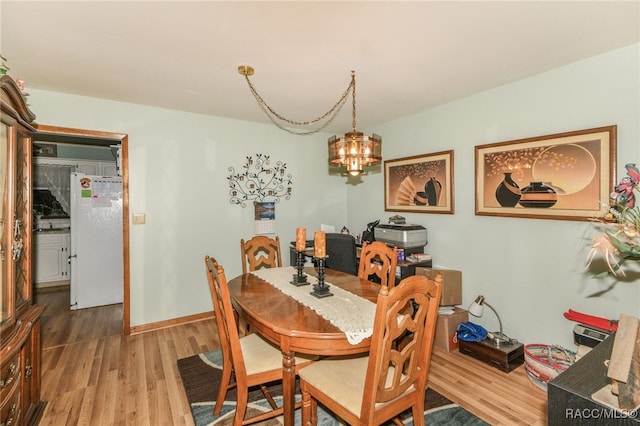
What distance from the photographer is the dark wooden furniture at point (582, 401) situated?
30.7 inches

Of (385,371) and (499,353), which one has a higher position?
(385,371)

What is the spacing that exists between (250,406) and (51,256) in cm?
467

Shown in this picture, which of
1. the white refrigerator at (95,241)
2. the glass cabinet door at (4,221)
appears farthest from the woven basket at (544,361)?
the white refrigerator at (95,241)

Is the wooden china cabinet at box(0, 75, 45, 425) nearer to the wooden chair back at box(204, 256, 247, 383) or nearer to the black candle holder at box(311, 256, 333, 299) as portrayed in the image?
the wooden chair back at box(204, 256, 247, 383)

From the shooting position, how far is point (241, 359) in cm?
167

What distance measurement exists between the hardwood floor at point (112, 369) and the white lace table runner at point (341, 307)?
1.00 metres

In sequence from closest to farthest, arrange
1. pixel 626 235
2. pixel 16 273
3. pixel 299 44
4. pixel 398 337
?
pixel 626 235 → pixel 398 337 → pixel 16 273 → pixel 299 44

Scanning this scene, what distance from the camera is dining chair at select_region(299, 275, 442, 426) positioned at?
1.27 m

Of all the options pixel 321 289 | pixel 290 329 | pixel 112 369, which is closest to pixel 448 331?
pixel 321 289

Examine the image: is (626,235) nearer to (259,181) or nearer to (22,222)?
(22,222)

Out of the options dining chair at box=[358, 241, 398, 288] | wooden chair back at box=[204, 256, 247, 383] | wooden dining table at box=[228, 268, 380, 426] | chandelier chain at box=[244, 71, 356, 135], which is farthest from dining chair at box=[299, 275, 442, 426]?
chandelier chain at box=[244, 71, 356, 135]

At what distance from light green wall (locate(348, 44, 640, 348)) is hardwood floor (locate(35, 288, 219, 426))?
2.60 metres

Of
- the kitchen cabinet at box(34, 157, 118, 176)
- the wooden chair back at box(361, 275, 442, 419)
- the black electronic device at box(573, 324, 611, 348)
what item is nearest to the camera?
the wooden chair back at box(361, 275, 442, 419)

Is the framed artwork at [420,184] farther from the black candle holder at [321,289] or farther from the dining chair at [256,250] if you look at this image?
the black candle holder at [321,289]
